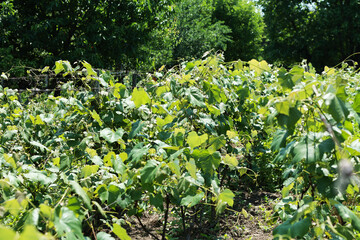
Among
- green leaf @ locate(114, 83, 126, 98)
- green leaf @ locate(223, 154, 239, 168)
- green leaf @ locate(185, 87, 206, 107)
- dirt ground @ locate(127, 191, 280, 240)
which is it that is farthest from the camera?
dirt ground @ locate(127, 191, 280, 240)

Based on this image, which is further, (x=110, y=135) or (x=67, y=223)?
(x=110, y=135)

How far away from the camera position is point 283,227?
137 centimetres

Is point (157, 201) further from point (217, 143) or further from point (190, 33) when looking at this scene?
point (190, 33)

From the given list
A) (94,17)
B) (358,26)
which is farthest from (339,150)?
(358,26)

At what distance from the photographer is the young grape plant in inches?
53.1

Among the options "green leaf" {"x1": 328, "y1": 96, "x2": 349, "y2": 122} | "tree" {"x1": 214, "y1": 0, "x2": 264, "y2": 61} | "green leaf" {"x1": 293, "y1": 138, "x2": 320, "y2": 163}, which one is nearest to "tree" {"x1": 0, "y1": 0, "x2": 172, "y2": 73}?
"green leaf" {"x1": 293, "y1": 138, "x2": 320, "y2": 163}

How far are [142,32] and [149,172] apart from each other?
12.8 metres

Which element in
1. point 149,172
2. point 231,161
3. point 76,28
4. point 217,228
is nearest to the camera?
point 149,172

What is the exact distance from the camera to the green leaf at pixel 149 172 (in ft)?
5.28

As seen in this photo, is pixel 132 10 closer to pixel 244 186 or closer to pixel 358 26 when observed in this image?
pixel 244 186

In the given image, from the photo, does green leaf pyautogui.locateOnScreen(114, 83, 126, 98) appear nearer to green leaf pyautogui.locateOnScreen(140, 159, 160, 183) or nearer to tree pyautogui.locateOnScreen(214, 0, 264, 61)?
green leaf pyautogui.locateOnScreen(140, 159, 160, 183)

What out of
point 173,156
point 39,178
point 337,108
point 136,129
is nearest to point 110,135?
point 136,129

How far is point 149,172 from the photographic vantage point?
1.62 metres

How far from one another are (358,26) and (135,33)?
17861mm
